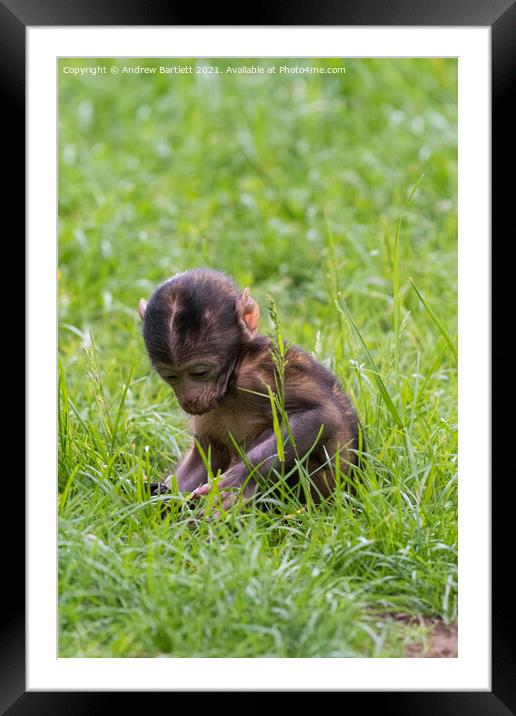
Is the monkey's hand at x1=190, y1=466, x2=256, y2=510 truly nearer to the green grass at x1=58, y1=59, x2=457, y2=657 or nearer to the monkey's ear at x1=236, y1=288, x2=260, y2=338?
the green grass at x1=58, y1=59, x2=457, y2=657

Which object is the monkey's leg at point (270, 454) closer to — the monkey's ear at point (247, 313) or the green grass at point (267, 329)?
the green grass at point (267, 329)

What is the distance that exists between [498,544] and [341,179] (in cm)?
647

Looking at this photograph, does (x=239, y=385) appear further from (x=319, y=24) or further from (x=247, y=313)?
(x=319, y=24)

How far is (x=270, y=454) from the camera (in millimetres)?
5969

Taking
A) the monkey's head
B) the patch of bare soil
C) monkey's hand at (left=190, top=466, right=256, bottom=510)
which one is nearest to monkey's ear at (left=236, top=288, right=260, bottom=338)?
the monkey's head

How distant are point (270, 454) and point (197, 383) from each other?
1.89 ft

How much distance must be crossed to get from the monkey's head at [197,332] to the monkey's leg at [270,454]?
400 millimetres

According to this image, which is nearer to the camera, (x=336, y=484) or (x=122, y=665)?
(x=122, y=665)

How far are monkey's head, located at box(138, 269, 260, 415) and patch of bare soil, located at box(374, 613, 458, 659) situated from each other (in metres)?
1.71

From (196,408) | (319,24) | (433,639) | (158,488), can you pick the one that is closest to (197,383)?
(196,408)

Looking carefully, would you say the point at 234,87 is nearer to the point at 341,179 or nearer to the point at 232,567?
the point at 341,179

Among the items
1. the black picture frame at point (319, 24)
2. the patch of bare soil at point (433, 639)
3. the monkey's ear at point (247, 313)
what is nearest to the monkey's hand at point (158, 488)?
the monkey's ear at point (247, 313)

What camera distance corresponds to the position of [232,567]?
515 cm

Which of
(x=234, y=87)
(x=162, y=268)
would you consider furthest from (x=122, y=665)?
(x=234, y=87)
